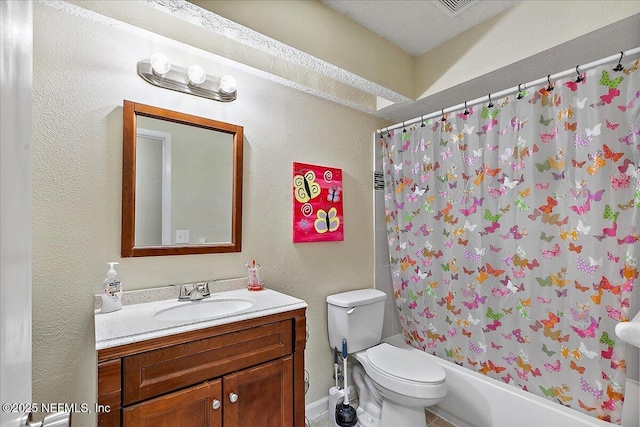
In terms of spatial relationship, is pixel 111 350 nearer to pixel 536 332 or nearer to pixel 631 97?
pixel 536 332

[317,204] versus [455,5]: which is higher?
[455,5]

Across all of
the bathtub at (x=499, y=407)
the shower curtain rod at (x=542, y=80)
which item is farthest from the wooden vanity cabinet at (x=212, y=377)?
the shower curtain rod at (x=542, y=80)

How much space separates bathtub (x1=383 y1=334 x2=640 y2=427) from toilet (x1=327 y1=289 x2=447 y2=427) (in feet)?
1.06

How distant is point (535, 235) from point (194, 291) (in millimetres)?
1849

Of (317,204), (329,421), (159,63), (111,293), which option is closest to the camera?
(111,293)

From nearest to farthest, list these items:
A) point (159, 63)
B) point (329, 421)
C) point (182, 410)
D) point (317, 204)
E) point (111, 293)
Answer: point (182, 410)
point (111, 293)
point (159, 63)
point (329, 421)
point (317, 204)

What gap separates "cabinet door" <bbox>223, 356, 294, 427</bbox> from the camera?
126 centimetres

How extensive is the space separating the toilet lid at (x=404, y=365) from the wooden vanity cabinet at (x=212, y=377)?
559 millimetres

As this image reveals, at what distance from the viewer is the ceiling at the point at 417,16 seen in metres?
1.67

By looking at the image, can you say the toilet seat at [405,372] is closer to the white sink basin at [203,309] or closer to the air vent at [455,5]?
the white sink basin at [203,309]

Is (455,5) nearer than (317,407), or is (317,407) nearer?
(455,5)

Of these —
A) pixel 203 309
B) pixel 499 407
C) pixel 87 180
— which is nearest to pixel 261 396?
pixel 203 309

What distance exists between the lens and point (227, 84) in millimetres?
1666

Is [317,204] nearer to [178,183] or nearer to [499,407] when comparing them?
[178,183]
